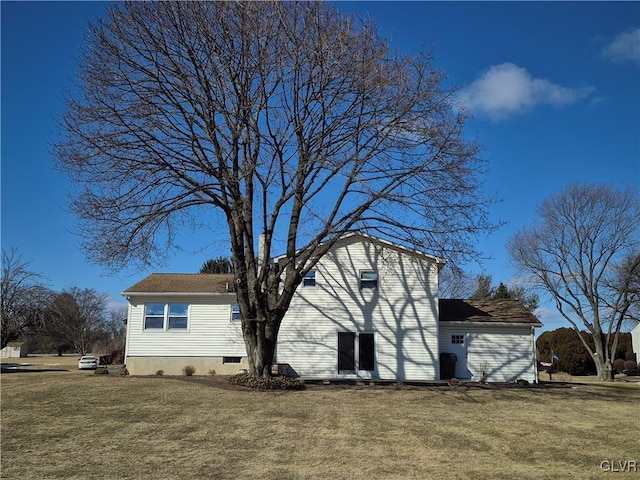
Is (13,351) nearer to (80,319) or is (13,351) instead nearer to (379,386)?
(80,319)

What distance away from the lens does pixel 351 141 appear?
61.2 feet

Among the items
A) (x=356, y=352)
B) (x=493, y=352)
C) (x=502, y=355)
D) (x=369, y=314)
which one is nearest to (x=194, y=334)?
(x=356, y=352)

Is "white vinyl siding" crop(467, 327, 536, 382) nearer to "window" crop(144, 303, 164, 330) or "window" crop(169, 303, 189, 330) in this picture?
"window" crop(169, 303, 189, 330)

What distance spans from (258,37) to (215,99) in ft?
7.95

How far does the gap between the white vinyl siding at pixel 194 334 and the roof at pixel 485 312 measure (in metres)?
9.73

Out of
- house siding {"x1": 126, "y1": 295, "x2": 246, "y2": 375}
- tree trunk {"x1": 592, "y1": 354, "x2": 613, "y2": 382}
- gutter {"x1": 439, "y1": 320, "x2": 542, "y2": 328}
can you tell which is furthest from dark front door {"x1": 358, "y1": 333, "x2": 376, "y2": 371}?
tree trunk {"x1": 592, "y1": 354, "x2": 613, "y2": 382}

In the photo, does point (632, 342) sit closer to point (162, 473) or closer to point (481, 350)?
point (481, 350)

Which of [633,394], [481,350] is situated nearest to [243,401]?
[481,350]

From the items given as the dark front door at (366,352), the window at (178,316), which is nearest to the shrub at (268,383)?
the dark front door at (366,352)

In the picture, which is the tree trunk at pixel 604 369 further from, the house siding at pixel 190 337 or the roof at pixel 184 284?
the roof at pixel 184 284

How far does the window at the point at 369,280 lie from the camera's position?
24500 millimetres

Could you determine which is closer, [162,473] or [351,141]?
[162,473]

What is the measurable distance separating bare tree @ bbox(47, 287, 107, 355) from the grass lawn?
41265 millimetres

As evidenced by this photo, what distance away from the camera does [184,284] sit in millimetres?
26953
